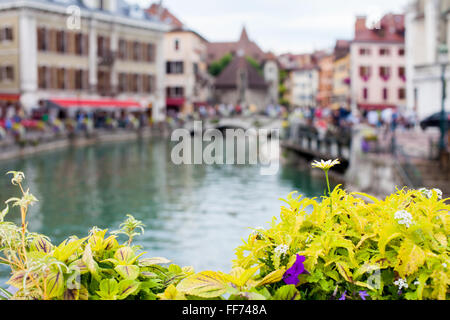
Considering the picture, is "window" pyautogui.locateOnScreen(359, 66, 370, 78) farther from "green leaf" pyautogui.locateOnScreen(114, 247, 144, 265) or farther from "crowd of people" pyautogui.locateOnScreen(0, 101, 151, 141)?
"green leaf" pyautogui.locateOnScreen(114, 247, 144, 265)

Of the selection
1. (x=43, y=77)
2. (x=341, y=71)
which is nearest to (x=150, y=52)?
(x=43, y=77)

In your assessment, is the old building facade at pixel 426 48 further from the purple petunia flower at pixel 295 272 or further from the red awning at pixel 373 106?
the red awning at pixel 373 106

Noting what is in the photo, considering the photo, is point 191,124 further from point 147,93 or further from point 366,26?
point 366,26

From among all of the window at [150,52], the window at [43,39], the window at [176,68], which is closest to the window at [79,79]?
the window at [43,39]

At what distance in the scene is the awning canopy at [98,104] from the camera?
46250 millimetres

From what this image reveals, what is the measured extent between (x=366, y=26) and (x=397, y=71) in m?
5.32

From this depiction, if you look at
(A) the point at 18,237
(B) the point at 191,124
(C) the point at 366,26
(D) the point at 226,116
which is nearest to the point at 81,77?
(B) the point at 191,124

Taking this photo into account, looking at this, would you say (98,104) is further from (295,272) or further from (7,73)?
(295,272)

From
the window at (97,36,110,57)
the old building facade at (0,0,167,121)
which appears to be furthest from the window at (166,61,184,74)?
the window at (97,36,110,57)

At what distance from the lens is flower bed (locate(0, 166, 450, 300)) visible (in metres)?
2.16

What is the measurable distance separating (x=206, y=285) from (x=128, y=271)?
0.29 meters

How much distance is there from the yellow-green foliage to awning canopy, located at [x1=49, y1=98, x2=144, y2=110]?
44.5 metres

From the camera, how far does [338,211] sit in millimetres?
2549

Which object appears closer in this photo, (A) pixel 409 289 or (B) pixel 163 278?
(A) pixel 409 289
